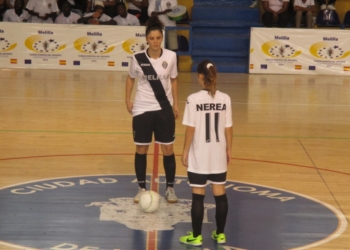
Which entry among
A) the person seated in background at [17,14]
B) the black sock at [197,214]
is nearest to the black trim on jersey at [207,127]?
the black sock at [197,214]

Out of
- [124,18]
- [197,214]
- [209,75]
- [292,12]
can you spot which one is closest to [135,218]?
[197,214]

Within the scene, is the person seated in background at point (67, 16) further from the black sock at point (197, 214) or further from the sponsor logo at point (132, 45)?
the black sock at point (197, 214)

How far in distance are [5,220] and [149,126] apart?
1.80 metres

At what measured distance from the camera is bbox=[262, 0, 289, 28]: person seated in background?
21406 mm

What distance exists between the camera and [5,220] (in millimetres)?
6820

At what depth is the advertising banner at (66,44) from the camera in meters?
20.0

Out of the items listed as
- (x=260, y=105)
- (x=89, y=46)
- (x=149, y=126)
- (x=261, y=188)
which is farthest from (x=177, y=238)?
(x=89, y=46)

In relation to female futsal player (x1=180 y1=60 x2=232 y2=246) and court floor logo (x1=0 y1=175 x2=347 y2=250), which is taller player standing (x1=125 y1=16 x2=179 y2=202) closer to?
court floor logo (x1=0 y1=175 x2=347 y2=250)

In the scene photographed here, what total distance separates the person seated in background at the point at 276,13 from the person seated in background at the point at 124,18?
4121 millimetres

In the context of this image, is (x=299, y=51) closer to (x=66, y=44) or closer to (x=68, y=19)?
(x=66, y=44)

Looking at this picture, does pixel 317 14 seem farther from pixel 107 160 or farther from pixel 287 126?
pixel 107 160

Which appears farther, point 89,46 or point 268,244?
point 89,46

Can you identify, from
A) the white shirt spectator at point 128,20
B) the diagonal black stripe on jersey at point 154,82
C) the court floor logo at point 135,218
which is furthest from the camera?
the white shirt spectator at point 128,20

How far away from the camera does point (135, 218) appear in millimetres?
6941
